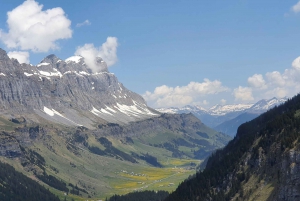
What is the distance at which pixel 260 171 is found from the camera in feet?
508

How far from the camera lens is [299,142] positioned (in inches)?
5620

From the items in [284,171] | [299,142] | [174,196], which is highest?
[299,142]

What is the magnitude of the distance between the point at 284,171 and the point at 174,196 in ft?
236

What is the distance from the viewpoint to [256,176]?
155 m

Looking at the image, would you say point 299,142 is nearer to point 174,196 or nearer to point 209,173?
point 209,173

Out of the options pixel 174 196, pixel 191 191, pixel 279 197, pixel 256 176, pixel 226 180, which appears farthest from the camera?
pixel 174 196

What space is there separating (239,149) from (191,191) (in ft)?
101

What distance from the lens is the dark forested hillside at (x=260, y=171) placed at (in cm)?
13694

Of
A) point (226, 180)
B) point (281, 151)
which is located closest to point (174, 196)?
point (226, 180)

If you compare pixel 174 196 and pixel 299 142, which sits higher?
pixel 299 142

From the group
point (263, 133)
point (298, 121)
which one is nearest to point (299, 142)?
point (298, 121)

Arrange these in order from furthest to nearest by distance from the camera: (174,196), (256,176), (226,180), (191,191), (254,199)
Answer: (174,196), (191,191), (226,180), (256,176), (254,199)

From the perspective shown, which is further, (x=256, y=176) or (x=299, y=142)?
(x=256, y=176)

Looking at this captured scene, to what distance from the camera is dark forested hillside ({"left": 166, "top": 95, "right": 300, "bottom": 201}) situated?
137 meters
